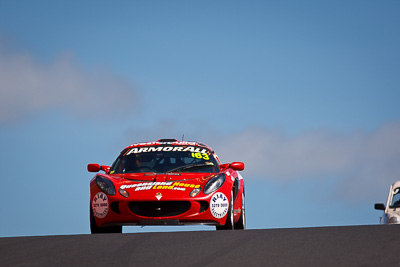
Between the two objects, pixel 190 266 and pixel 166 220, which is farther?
pixel 166 220

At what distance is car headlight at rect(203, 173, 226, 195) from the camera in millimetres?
12069

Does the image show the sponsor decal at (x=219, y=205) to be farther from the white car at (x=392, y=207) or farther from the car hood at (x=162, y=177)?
the white car at (x=392, y=207)

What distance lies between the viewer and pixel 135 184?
12.1m

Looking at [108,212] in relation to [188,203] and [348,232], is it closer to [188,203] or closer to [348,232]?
[188,203]

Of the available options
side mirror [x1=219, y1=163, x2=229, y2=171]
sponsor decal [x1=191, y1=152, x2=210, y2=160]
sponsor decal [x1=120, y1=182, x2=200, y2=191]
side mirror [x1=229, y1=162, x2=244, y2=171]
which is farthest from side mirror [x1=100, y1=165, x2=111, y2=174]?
side mirror [x1=229, y1=162, x2=244, y2=171]

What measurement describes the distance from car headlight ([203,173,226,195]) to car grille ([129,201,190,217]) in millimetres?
343

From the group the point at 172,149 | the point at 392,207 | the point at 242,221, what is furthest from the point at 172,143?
the point at 392,207

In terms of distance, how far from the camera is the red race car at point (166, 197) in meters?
11.9

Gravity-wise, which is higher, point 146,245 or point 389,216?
point 146,245

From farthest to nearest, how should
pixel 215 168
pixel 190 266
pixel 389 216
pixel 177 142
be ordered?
pixel 389 216
pixel 177 142
pixel 215 168
pixel 190 266

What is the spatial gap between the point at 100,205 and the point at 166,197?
937mm

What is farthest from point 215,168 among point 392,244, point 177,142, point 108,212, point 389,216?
point 392,244

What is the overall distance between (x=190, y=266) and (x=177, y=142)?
8.03 m

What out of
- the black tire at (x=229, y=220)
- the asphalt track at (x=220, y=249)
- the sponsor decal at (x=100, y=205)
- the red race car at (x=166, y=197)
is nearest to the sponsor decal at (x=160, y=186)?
the red race car at (x=166, y=197)
